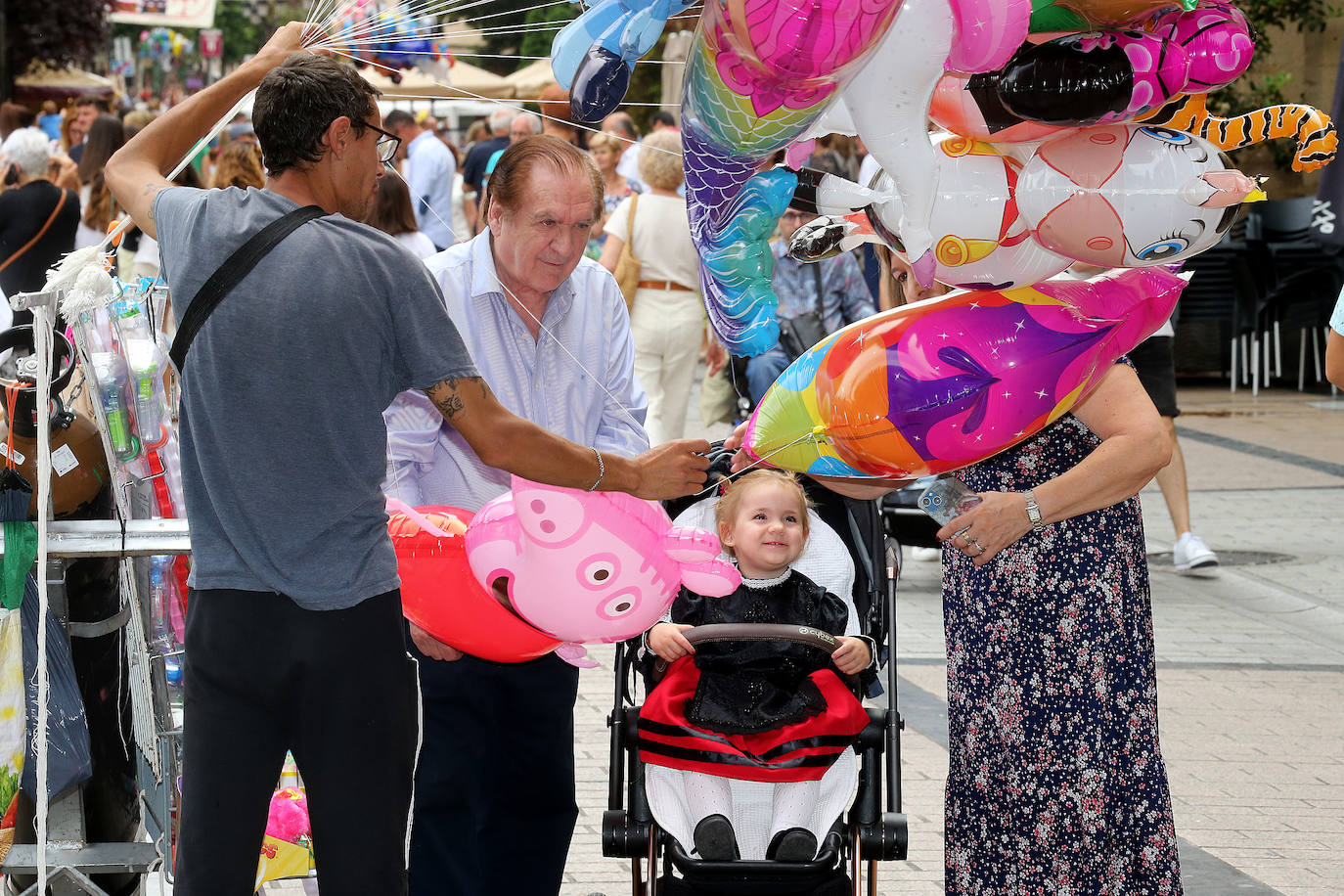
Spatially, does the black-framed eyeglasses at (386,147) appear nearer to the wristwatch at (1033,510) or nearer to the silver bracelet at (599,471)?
the silver bracelet at (599,471)

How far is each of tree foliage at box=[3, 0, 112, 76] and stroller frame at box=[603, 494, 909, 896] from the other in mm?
36983

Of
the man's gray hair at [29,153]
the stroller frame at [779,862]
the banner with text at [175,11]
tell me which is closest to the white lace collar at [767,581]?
the stroller frame at [779,862]

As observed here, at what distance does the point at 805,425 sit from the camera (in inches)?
A: 107

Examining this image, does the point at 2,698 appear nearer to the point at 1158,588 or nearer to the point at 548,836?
the point at 548,836

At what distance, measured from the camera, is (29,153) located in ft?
26.9

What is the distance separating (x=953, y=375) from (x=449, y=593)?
1.04m

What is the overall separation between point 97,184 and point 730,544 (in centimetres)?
633

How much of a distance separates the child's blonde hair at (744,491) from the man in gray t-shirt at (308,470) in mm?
871

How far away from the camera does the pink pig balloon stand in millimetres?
2744

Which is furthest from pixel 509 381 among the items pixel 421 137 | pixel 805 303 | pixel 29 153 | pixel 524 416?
pixel 421 137

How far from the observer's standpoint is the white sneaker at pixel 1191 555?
738cm

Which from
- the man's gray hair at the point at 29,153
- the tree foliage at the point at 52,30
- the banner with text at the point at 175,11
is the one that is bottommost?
the man's gray hair at the point at 29,153

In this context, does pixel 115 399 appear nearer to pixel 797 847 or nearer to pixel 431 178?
pixel 797 847

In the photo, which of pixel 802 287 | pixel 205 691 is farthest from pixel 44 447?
pixel 802 287
